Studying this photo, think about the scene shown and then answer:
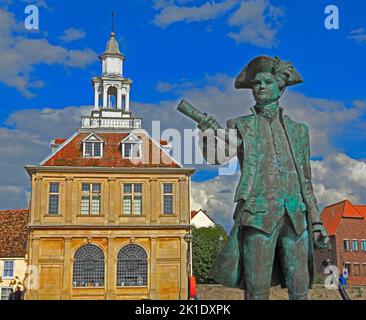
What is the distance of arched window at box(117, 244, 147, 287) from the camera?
124ft

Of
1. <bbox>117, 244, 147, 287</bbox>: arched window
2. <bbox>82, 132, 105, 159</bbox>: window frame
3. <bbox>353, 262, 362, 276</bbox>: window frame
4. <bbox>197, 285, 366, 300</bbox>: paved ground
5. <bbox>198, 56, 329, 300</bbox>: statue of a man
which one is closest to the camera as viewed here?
<bbox>198, 56, 329, 300</bbox>: statue of a man

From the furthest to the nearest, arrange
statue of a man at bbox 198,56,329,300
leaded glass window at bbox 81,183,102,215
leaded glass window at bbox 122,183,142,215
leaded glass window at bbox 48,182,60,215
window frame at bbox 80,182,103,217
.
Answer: leaded glass window at bbox 122,183,142,215
leaded glass window at bbox 81,183,102,215
window frame at bbox 80,182,103,217
leaded glass window at bbox 48,182,60,215
statue of a man at bbox 198,56,329,300

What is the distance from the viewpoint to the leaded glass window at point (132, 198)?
39.5m

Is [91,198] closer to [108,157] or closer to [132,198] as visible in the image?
[132,198]

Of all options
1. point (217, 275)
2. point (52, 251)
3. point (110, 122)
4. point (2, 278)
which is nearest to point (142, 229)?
point (52, 251)

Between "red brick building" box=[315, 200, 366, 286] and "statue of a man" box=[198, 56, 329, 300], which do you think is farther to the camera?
"red brick building" box=[315, 200, 366, 286]

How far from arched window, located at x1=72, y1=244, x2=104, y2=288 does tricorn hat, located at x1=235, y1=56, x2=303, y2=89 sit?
103ft

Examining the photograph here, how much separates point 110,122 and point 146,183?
7.05 metres

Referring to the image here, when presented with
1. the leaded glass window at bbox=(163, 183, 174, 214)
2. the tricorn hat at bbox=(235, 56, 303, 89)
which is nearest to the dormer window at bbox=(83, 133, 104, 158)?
the leaded glass window at bbox=(163, 183, 174, 214)

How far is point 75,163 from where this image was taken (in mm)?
39719

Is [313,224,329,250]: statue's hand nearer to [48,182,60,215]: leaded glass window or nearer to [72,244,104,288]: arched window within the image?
[72,244,104,288]: arched window

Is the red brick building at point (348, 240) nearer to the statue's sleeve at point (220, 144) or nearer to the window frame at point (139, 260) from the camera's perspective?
the window frame at point (139, 260)

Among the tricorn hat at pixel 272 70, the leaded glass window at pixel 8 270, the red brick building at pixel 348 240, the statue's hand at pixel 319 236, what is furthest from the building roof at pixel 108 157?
the statue's hand at pixel 319 236
